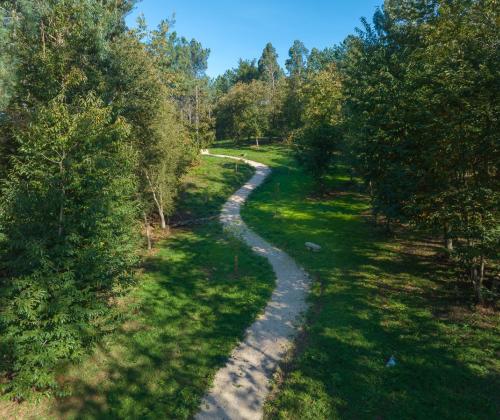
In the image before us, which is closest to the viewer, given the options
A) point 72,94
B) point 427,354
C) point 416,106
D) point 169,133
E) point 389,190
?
point 427,354

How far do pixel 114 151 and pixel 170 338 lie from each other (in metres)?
8.30

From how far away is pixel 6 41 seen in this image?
1778cm

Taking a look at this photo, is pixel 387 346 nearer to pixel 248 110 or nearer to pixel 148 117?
pixel 148 117

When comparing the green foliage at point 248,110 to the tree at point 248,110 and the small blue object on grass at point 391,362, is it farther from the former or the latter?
the small blue object on grass at point 391,362

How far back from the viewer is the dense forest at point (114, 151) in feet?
36.2

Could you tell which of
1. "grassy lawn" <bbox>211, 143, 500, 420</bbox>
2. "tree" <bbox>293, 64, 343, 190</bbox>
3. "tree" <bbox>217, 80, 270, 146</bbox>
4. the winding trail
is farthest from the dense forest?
"tree" <bbox>217, 80, 270, 146</bbox>

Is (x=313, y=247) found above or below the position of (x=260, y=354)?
above

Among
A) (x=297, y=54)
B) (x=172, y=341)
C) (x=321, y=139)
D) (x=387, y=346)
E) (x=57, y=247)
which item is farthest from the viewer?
(x=297, y=54)

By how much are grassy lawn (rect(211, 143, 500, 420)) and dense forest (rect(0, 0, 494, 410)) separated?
1.86 metres

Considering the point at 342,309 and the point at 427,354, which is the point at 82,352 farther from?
the point at 427,354

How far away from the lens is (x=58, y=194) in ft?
38.2

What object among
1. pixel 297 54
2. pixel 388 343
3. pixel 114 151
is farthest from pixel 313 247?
pixel 297 54

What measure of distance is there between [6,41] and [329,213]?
2541cm

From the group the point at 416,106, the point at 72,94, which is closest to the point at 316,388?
the point at 416,106
